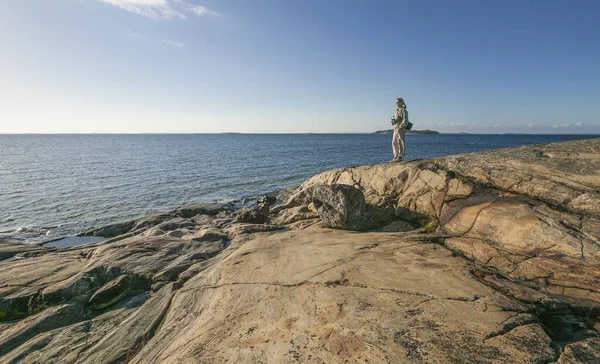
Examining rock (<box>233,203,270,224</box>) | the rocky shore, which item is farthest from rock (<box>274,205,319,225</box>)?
the rocky shore

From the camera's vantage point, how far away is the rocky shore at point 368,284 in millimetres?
5285

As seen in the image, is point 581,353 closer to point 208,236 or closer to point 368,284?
point 368,284

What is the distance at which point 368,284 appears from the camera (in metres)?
7.21

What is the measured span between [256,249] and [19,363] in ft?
22.3

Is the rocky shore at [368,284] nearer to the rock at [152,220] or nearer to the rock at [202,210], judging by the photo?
the rock at [152,220]

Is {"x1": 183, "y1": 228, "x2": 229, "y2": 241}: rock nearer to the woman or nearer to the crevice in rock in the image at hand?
the crevice in rock

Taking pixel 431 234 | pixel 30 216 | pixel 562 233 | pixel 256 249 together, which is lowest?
pixel 30 216

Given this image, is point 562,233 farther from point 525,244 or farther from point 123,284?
point 123,284

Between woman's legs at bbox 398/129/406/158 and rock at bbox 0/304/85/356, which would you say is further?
woman's legs at bbox 398/129/406/158

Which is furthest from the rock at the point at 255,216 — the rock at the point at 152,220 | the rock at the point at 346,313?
the rock at the point at 346,313

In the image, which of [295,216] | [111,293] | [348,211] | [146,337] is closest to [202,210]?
[295,216]

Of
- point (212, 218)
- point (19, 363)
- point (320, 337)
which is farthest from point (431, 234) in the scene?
point (212, 218)

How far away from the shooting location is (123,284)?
9945mm

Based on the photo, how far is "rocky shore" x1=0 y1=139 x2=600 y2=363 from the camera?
529cm
